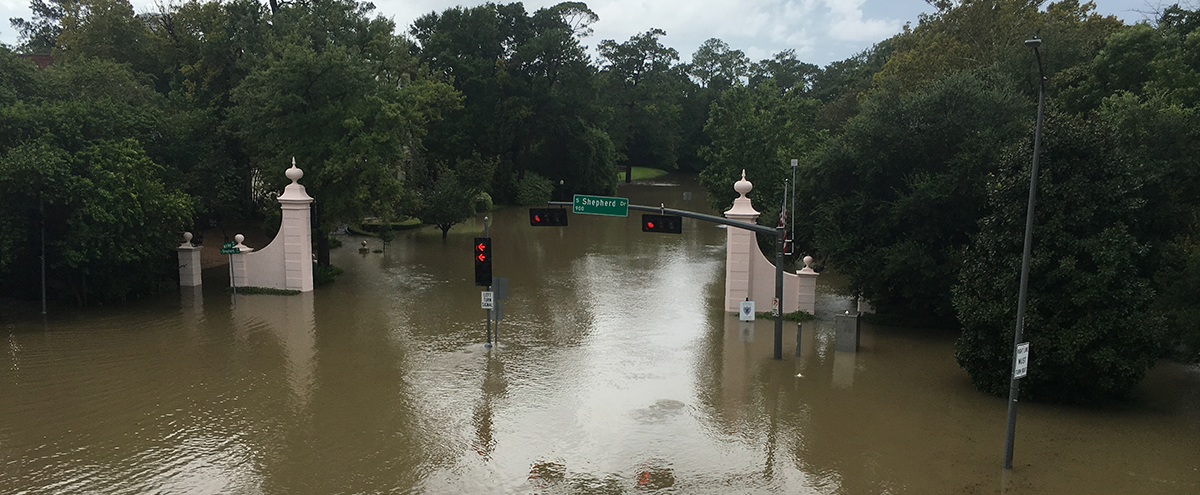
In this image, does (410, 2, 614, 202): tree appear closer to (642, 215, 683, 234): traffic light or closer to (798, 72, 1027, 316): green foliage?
(798, 72, 1027, 316): green foliage

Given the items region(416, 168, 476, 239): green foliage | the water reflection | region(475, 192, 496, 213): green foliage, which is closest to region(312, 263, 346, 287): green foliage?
the water reflection

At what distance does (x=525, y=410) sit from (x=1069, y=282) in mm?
11078

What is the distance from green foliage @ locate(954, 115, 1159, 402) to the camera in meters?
15.7

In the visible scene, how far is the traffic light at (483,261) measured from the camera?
67.4ft

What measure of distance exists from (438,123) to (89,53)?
24.2m

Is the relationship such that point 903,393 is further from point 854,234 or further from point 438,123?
point 438,123

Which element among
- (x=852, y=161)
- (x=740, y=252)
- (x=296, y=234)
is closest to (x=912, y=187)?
(x=852, y=161)

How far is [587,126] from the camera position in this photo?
219 ft

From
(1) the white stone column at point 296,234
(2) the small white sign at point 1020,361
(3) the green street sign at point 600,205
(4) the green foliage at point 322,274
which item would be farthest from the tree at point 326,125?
(2) the small white sign at point 1020,361

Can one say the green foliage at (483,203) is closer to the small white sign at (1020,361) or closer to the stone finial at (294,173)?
the stone finial at (294,173)

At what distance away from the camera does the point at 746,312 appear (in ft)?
80.2

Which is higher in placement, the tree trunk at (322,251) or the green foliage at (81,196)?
the green foliage at (81,196)

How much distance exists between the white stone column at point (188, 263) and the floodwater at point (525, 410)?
2614 mm

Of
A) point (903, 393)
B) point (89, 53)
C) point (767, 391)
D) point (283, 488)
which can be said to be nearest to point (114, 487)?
point (283, 488)
